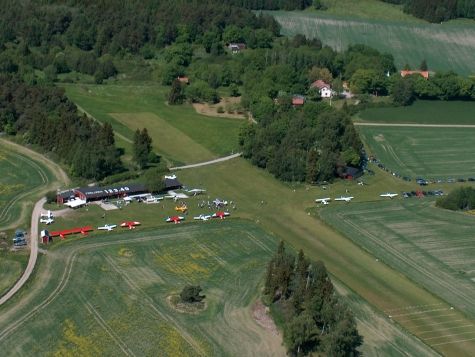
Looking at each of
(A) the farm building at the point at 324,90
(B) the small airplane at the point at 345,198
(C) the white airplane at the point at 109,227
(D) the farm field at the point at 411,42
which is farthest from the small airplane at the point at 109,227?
(D) the farm field at the point at 411,42

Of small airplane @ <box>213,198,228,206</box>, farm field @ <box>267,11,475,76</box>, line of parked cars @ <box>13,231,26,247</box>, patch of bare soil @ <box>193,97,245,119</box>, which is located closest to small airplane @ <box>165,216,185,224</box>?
small airplane @ <box>213,198,228,206</box>

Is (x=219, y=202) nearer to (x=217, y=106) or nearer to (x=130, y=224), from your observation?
(x=130, y=224)

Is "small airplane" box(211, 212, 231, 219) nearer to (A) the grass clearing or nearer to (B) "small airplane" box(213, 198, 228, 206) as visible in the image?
(B) "small airplane" box(213, 198, 228, 206)

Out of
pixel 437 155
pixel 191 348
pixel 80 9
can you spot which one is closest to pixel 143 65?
pixel 80 9

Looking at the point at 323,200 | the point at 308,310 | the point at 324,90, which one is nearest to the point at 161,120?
the point at 324,90

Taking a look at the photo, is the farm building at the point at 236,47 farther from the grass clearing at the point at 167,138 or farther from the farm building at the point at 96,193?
the farm building at the point at 96,193

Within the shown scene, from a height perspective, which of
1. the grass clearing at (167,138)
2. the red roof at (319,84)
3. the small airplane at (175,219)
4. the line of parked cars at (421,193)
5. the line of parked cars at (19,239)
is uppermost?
the red roof at (319,84)

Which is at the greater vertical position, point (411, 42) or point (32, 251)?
point (411, 42)
